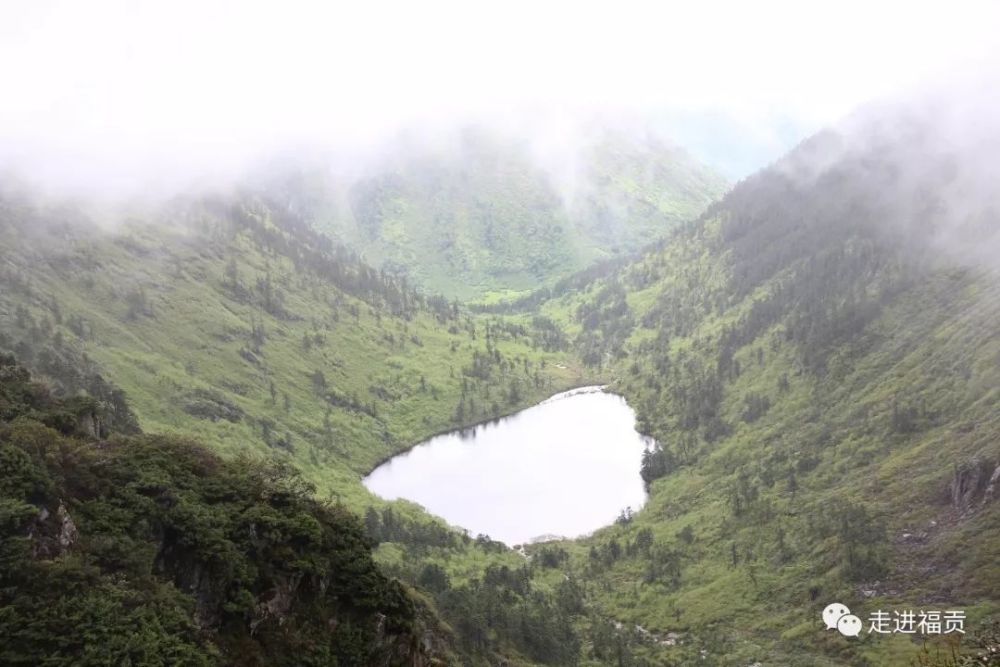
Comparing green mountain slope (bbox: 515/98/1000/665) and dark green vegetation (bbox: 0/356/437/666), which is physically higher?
green mountain slope (bbox: 515/98/1000/665)

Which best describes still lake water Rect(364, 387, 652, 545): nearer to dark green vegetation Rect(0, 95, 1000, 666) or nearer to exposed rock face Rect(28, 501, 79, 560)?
dark green vegetation Rect(0, 95, 1000, 666)

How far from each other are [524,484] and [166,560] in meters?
134

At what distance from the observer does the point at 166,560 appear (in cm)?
4291

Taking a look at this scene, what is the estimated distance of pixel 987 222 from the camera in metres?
179

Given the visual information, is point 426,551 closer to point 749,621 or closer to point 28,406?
point 749,621

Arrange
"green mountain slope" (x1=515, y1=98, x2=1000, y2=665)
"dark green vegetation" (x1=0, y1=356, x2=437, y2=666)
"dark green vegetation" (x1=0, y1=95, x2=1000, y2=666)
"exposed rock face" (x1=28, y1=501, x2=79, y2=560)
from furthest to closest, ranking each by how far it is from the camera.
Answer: "green mountain slope" (x1=515, y1=98, x2=1000, y2=665), "dark green vegetation" (x1=0, y1=95, x2=1000, y2=666), "exposed rock face" (x1=28, y1=501, x2=79, y2=560), "dark green vegetation" (x1=0, y1=356, x2=437, y2=666)

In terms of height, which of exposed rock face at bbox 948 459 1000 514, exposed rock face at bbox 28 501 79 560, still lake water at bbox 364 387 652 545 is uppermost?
still lake water at bbox 364 387 652 545

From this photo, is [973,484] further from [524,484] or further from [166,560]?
[166,560]

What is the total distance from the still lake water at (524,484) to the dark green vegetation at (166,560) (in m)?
102

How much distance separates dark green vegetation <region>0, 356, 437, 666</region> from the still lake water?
102 meters

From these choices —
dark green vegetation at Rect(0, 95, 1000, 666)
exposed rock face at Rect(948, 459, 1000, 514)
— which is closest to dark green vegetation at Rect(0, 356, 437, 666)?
dark green vegetation at Rect(0, 95, 1000, 666)

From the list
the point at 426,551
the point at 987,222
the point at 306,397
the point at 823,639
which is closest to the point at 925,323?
the point at 987,222

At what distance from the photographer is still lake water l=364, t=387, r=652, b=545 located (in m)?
156

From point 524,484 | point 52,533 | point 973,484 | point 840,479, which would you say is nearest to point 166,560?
point 52,533
